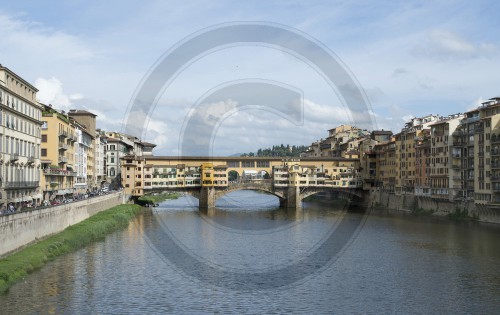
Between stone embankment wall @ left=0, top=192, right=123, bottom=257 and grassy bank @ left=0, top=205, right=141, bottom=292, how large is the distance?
60cm

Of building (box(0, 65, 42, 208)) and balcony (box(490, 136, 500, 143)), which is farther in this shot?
balcony (box(490, 136, 500, 143))

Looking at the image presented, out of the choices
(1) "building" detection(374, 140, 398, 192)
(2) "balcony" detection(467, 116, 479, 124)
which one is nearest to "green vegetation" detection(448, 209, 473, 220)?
(2) "balcony" detection(467, 116, 479, 124)

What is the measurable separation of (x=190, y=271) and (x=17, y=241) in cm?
1241

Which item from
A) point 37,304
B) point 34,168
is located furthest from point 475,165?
point 37,304

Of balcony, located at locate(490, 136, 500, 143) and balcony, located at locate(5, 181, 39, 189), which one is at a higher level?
balcony, located at locate(490, 136, 500, 143)

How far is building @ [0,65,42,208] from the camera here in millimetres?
54781

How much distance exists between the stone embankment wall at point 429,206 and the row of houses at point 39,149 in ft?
177

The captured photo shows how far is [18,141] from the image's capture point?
59656 mm

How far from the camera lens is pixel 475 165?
7988 centimetres

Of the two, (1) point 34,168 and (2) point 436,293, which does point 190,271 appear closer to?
(2) point 436,293

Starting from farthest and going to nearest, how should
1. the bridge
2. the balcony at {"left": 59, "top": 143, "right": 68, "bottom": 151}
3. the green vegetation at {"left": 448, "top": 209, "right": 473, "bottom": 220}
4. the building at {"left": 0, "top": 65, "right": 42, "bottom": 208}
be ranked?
1. the bridge
2. the balcony at {"left": 59, "top": 143, "right": 68, "bottom": 151}
3. the green vegetation at {"left": 448, "top": 209, "right": 473, "bottom": 220}
4. the building at {"left": 0, "top": 65, "right": 42, "bottom": 208}

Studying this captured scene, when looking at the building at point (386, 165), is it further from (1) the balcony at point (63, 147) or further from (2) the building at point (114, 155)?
(1) the balcony at point (63, 147)

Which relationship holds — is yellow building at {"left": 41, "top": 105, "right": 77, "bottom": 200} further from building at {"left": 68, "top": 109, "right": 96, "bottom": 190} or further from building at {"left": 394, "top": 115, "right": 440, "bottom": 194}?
building at {"left": 394, "top": 115, "right": 440, "bottom": 194}

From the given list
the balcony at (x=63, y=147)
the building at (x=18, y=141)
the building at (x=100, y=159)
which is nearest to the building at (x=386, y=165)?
the building at (x=100, y=159)
